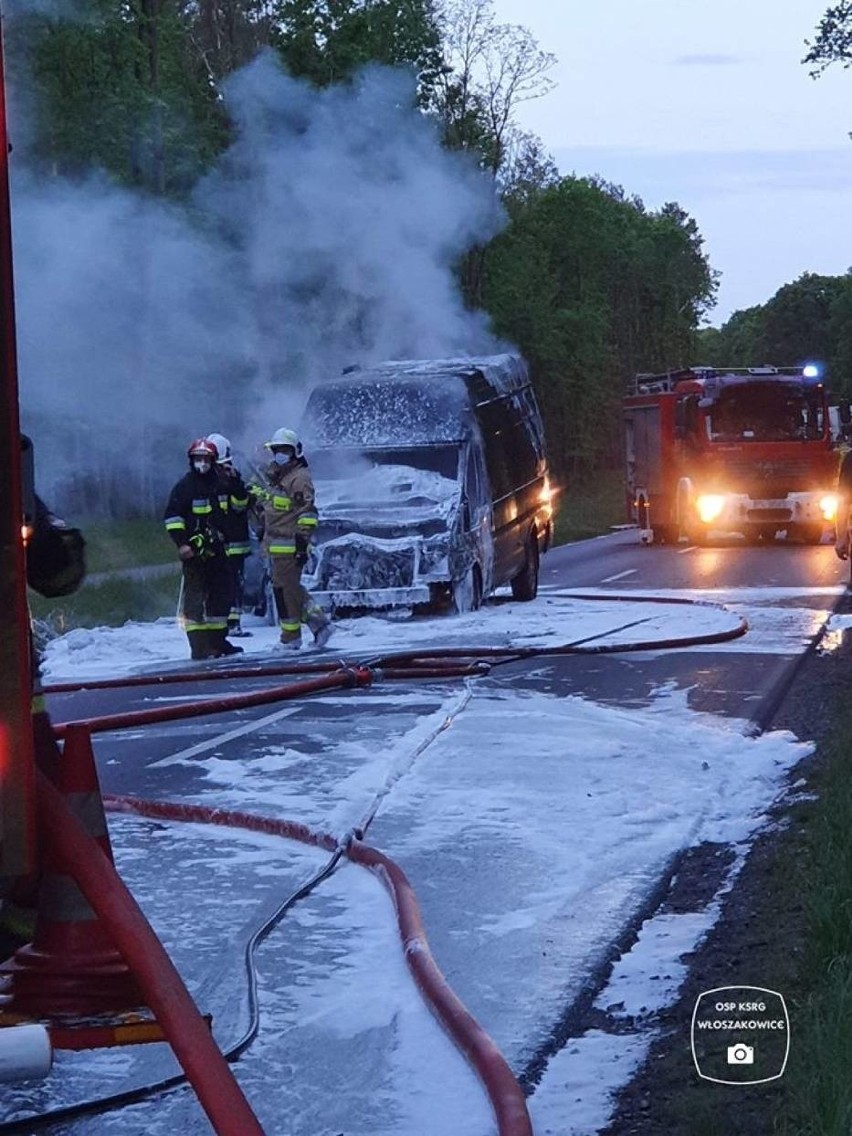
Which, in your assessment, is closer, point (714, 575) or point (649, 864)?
point (649, 864)


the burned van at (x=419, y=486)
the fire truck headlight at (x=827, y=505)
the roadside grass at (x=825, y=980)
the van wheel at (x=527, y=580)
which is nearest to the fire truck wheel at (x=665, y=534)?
the fire truck headlight at (x=827, y=505)

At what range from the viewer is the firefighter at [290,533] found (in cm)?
1502

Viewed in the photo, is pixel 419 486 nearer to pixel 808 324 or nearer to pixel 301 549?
pixel 301 549

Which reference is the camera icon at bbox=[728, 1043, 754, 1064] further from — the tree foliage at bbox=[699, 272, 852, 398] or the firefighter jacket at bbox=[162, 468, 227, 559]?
the tree foliage at bbox=[699, 272, 852, 398]

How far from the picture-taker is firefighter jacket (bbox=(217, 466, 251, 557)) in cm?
1513

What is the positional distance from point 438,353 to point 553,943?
24236 mm

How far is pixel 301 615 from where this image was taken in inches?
597

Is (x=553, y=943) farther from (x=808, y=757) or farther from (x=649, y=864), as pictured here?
(x=808, y=757)

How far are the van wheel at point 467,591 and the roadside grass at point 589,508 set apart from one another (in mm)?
19527

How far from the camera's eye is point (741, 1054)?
15.4 feet

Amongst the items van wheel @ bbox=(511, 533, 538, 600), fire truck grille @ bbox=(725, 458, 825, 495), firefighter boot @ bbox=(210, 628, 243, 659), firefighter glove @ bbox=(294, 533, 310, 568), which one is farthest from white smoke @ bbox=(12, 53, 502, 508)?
firefighter boot @ bbox=(210, 628, 243, 659)

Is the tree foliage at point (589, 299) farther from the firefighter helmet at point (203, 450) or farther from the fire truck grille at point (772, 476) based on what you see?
the firefighter helmet at point (203, 450)

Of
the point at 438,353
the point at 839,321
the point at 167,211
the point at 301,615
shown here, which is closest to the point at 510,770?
the point at 301,615

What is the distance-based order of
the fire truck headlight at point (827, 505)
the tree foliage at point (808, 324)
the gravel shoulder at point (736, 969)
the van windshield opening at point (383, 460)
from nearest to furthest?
the gravel shoulder at point (736, 969) → the van windshield opening at point (383, 460) → the fire truck headlight at point (827, 505) → the tree foliage at point (808, 324)
